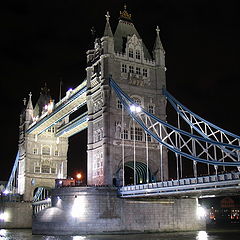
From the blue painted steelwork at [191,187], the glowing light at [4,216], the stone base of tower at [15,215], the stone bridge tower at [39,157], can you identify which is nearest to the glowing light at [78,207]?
the blue painted steelwork at [191,187]

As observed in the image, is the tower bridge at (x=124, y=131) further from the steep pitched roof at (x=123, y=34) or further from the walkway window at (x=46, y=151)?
the walkway window at (x=46, y=151)

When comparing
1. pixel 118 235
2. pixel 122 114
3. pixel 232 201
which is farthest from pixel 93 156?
pixel 232 201

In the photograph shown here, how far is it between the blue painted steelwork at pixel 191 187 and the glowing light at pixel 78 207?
15.9 ft

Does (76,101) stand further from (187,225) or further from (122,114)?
(187,225)

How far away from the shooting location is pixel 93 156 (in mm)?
58125

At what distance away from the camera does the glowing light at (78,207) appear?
160 feet

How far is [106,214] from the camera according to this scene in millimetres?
49125

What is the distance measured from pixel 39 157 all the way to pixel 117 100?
3381 centimetres

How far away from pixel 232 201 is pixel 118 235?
78.6m

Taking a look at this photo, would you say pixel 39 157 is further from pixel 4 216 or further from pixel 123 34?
pixel 123 34

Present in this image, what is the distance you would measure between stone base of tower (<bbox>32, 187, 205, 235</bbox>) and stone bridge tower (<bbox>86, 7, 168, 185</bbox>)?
4678mm

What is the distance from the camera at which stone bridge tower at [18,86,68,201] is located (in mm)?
83812

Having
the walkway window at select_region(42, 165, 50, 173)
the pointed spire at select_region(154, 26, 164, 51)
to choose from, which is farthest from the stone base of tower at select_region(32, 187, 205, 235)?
the walkway window at select_region(42, 165, 50, 173)

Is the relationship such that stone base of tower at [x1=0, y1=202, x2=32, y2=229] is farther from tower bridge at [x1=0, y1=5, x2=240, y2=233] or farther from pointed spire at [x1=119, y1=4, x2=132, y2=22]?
pointed spire at [x1=119, y1=4, x2=132, y2=22]
